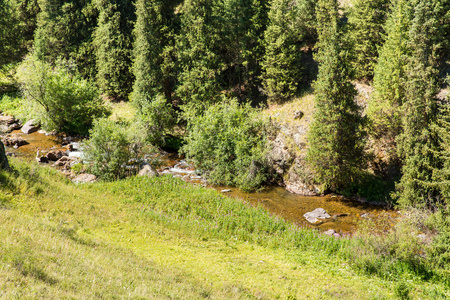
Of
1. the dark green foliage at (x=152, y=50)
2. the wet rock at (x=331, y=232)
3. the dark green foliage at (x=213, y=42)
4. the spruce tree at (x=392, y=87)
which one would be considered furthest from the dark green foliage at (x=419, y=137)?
the dark green foliage at (x=152, y=50)

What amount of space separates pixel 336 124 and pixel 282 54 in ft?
44.8

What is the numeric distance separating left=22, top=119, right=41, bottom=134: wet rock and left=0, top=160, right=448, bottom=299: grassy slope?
2086 centimetres

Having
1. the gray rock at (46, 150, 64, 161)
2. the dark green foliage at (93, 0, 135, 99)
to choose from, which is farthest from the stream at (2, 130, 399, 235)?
the dark green foliage at (93, 0, 135, 99)

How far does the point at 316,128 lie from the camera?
2331 cm

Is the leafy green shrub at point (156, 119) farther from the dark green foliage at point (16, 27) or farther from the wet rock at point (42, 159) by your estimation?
the dark green foliage at point (16, 27)

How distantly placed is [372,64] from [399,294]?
79.8 feet

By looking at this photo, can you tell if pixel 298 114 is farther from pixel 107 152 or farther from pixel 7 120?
pixel 7 120

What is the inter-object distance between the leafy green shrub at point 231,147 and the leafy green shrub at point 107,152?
21.8ft

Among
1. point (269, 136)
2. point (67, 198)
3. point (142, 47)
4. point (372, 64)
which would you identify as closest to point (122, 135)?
point (67, 198)

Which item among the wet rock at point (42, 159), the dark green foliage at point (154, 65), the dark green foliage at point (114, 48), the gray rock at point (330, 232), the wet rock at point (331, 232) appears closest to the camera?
the wet rock at point (331, 232)

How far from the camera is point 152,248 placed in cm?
1388

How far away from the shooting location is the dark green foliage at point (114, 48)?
43.9 meters

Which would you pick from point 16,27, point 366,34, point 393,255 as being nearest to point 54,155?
point 393,255

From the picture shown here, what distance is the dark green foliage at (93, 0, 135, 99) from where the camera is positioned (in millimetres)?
43938
